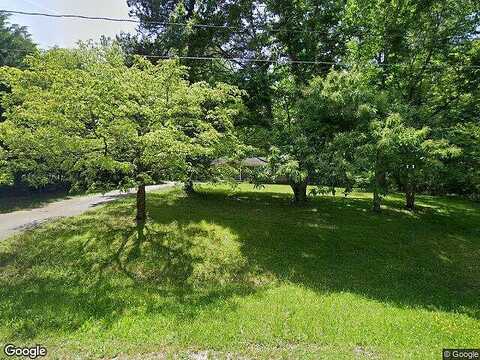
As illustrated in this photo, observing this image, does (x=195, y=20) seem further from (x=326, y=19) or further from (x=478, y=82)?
(x=478, y=82)

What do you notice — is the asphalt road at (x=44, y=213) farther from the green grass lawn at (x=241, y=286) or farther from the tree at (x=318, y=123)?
the tree at (x=318, y=123)

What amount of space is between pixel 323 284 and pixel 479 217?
1240cm

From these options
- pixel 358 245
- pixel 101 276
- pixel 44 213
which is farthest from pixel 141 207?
pixel 358 245

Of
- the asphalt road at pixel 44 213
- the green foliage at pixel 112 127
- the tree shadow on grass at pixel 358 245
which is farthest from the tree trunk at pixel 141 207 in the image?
the green foliage at pixel 112 127

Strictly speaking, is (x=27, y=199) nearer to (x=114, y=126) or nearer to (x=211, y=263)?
(x=114, y=126)

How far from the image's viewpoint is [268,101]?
520 inches

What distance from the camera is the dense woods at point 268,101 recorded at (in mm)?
8453

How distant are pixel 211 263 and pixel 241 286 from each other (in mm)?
1410

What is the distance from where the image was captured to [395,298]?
720 cm

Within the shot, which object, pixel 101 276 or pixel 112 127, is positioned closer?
pixel 101 276

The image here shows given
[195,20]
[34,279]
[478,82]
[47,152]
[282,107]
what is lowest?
[34,279]

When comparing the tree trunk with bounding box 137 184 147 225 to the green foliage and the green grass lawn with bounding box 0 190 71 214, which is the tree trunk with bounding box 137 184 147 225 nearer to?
the green foliage

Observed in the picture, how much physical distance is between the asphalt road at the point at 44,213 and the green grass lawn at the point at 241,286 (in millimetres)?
1001

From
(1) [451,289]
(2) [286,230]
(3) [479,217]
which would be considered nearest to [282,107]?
A: (2) [286,230]
